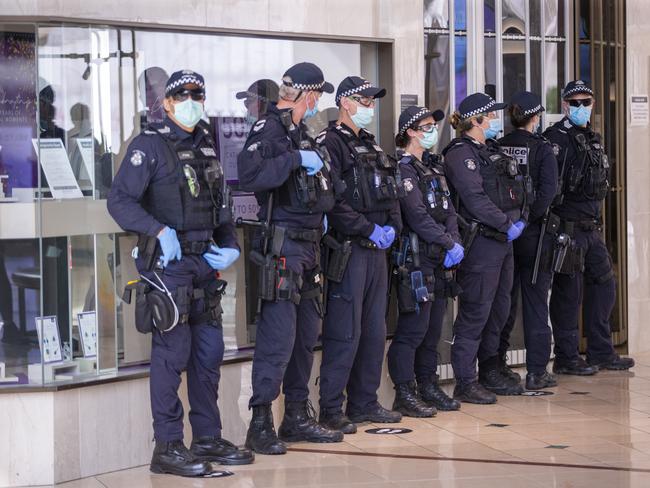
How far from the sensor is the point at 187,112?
18.9 feet

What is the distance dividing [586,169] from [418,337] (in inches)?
72.9

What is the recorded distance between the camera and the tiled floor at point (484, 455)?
5.73 meters

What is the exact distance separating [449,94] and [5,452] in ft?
12.2

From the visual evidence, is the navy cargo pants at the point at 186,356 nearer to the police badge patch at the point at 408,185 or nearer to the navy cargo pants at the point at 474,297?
the police badge patch at the point at 408,185

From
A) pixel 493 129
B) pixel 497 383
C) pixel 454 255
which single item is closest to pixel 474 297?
pixel 454 255

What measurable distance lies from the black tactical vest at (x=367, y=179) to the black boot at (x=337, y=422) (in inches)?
44.0

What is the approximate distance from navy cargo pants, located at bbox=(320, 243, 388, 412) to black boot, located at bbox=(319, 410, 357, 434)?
27 mm

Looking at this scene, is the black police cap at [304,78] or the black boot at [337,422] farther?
the black boot at [337,422]

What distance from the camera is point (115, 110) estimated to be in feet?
20.2

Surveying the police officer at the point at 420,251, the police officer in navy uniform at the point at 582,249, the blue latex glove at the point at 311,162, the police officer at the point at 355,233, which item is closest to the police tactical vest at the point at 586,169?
the police officer in navy uniform at the point at 582,249

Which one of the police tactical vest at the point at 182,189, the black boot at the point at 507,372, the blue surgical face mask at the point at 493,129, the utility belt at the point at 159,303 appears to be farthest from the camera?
the black boot at the point at 507,372

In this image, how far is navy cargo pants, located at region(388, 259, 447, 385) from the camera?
7227 mm

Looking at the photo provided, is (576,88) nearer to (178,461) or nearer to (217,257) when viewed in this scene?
(217,257)

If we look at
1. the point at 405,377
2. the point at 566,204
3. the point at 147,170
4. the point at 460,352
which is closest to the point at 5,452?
the point at 147,170
